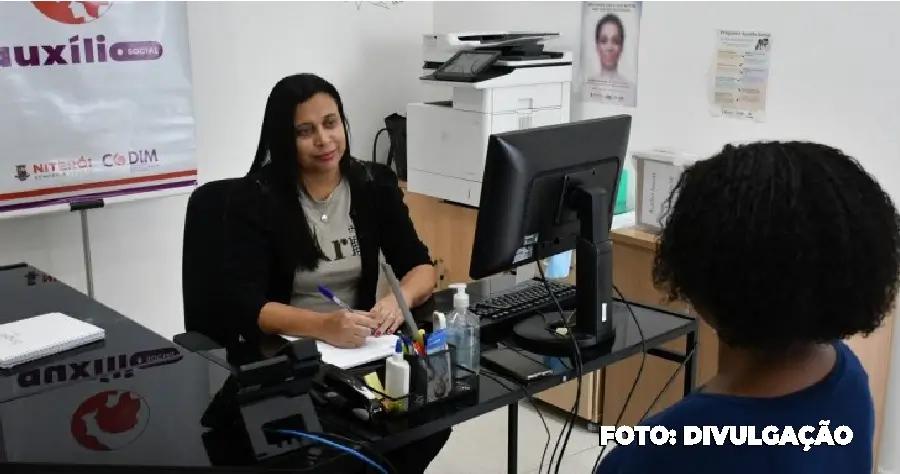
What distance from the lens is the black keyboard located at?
1.90 m

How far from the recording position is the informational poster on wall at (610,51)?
3146 mm

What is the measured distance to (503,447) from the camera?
2967 mm

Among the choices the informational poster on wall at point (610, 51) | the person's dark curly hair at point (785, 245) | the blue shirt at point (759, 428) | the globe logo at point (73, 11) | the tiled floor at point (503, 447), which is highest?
the globe logo at point (73, 11)

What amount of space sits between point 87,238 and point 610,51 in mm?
2032

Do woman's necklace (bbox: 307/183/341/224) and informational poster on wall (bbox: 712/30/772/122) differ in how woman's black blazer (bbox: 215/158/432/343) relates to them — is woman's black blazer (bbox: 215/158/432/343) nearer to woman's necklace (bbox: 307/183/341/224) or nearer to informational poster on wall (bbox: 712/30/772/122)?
woman's necklace (bbox: 307/183/341/224)

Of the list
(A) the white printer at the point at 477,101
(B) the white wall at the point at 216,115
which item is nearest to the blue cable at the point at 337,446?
(A) the white printer at the point at 477,101

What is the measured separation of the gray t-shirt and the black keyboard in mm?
356

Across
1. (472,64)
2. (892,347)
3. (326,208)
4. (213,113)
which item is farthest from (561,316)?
(213,113)

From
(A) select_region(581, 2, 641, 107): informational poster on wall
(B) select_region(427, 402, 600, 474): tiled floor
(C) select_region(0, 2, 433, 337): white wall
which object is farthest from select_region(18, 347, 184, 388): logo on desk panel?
(A) select_region(581, 2, 641, 107): informational poster on wall

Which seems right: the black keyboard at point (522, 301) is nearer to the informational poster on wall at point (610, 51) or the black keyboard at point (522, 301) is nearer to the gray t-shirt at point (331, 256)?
the gray t-shirt at point (331, 256)

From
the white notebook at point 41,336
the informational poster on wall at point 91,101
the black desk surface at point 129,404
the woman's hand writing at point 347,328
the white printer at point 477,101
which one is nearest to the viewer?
the black desk surface at point 129,404

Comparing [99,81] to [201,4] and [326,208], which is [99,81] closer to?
[201,4]

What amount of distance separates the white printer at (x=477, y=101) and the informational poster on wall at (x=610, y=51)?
9 cm

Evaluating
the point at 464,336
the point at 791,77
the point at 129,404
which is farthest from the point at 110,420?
the point at 791,77
